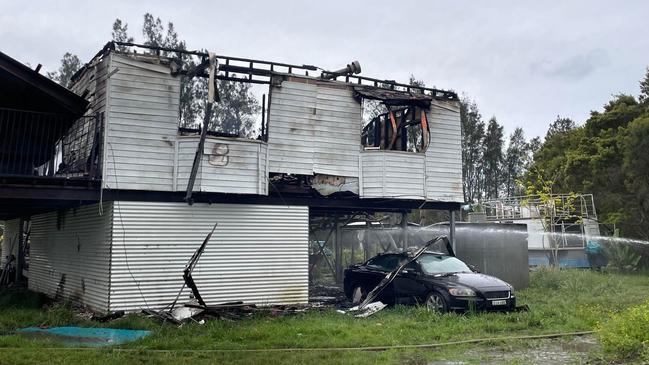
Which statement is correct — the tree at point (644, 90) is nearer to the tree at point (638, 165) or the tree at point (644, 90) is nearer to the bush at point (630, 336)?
the tree at point (638, 165)

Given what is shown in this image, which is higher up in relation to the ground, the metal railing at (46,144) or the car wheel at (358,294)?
the metal railing at (46,144)

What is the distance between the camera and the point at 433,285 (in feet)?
39.7

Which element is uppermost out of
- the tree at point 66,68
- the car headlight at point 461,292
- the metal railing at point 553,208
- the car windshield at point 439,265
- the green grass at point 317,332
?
the tree at point 66,68

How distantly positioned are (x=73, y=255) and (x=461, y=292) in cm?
964

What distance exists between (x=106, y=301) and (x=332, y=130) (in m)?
6.80

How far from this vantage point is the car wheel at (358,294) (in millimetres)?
13828

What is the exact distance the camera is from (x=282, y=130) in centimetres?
1352

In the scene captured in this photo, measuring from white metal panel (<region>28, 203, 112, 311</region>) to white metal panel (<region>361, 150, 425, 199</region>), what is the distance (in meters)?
6.48

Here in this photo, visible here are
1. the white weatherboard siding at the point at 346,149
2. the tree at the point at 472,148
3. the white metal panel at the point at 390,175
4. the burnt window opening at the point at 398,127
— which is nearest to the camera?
the white weatherboard siding at the point at 346,149

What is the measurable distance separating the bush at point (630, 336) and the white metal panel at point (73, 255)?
9.56 m

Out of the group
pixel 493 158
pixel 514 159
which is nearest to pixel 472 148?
pixel 493 158

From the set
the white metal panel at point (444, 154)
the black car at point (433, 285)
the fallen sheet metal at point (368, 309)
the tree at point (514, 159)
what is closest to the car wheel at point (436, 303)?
the black car at point (433, 285)

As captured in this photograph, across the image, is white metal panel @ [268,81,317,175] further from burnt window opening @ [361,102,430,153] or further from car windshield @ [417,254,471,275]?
car windshield @ [417,254,471,275]

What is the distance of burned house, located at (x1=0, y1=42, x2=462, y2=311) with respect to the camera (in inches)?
464
